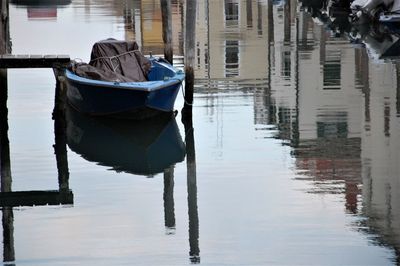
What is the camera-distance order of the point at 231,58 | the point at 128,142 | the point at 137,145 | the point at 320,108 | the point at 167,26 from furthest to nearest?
the point at 231,58 < the point at 167,26 < the point at 320,108 < the point at 128,142 < the point at 137,145

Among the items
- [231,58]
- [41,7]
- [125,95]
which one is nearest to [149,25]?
[231,58]

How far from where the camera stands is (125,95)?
79.9ft

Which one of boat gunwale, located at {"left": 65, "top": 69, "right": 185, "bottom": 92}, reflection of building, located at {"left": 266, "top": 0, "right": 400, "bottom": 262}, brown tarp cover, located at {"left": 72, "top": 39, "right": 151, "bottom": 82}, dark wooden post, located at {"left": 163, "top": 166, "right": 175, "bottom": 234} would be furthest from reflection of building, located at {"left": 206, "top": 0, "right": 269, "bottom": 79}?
dark wooden post, located at {"left": 163, "top": 166, "right": 175, "bottom": 234}

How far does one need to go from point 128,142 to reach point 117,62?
11.9 feet

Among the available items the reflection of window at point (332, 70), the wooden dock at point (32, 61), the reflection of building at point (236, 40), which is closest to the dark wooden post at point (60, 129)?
the wooden dock at point (32, 61)

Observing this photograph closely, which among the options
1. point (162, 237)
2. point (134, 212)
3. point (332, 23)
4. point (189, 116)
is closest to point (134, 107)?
point (189, 116)

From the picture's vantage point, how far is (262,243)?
49.5 feet

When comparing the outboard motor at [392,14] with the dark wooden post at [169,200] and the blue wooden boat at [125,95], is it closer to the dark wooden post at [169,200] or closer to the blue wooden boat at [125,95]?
the blue wooden boat at [125,95]

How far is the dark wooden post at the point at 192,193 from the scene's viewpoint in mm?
14934

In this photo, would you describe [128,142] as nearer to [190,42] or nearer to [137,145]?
[137,145]

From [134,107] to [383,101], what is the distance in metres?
5.64

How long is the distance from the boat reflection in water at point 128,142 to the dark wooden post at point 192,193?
0.17m

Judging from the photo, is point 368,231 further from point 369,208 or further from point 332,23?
point 332,23

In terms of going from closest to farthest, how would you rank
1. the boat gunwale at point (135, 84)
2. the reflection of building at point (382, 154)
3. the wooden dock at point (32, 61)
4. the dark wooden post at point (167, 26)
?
the reflection of building at point (382, 154), the wooden dock at point (32, 61), the boat gunwale at point (135, 84), the dark wooden post at point (167, 26)
